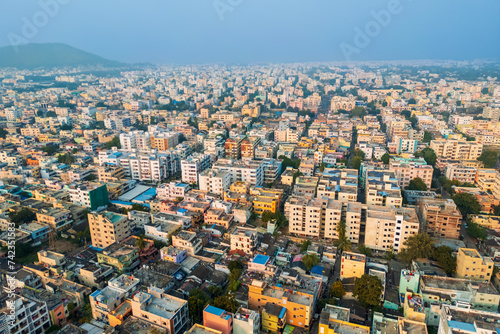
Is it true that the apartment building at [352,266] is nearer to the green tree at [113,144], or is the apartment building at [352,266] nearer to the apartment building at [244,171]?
the apartment building at [244,171]

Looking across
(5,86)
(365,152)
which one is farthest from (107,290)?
(5,86)

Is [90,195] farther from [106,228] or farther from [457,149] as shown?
[457,149]

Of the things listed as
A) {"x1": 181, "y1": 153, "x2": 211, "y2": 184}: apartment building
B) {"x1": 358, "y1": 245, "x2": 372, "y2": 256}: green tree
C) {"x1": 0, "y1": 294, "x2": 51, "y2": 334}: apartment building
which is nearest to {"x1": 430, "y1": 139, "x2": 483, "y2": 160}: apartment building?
{"x1": 358, "y1": 245, "x2": 372, "y2": 256}: green tree

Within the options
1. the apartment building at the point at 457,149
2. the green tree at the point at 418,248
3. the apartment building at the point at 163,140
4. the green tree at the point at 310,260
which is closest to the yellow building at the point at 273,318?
the green tree at the point at 310,260

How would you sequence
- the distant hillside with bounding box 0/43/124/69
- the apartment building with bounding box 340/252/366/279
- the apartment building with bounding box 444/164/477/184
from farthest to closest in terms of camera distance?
the distant hillside with bounding box 0/43/124/69 < the apartment building with bounding box 444/164/477/184 < the apartment building with bounding box 340/252/366/279

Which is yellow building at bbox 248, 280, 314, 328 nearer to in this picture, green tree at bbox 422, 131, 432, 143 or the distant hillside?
green tree at bbox 422, 131, 432, 143

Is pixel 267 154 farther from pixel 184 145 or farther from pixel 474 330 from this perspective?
pixel 474 330
